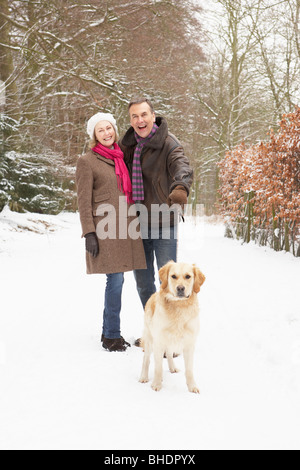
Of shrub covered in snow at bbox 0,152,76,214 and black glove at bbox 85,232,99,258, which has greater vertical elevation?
shrub covered in snow at bbox 0,152,76,214

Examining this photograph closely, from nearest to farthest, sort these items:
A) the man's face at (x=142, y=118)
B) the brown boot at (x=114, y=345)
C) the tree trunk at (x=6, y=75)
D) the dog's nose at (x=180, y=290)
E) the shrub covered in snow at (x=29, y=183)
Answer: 1. the dog's nose at (x=180, y=290)
2. the man's face at (x=142, y=118)
3. the brown boot at (x=114, y=345)
4. the tree trunk at (x=6, y=75)
5. the shrub covered in snow at (x=29, y=183)

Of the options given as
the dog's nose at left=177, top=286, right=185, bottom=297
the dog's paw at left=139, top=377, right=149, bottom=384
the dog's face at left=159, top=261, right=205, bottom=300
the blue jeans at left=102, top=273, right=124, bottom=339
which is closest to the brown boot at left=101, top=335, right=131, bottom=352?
the blue jeans at left=102, top=273, right=124, bottom=339

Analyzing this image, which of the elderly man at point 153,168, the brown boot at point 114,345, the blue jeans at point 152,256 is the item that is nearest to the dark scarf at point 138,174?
the elderly man at point 153,168

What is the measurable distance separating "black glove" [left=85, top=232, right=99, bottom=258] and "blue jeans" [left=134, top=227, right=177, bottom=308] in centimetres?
50

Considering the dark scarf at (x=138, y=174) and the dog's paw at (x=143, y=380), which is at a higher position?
the dark scarf at (x=138, y=174)

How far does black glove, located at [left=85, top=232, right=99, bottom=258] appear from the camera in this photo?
3.14 m

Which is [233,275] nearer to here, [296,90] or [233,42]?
[296,90]

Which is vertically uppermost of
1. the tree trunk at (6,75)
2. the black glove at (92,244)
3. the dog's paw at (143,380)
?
the tree trunk at (6,75)

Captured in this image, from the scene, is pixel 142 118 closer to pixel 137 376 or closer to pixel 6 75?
pixel 137 376

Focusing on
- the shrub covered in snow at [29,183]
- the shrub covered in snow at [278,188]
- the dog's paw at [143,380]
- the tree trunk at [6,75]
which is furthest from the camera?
the shrub covered in snow at [29,183]

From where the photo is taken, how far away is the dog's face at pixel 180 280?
254cm

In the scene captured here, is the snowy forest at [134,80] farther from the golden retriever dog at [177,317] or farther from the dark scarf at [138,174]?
the golden retriever dog at [177,317]

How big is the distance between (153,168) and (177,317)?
4.30 feet

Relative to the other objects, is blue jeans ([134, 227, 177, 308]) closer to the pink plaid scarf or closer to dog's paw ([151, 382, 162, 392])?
the pink plaid scarf
